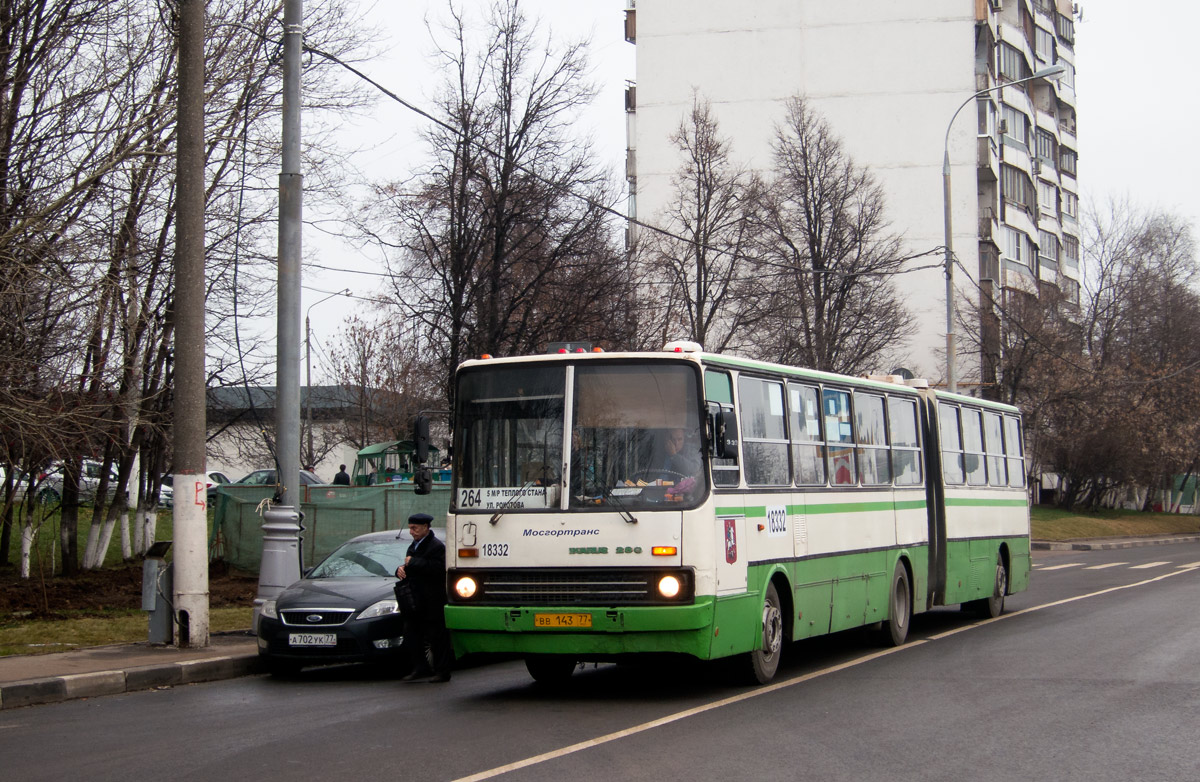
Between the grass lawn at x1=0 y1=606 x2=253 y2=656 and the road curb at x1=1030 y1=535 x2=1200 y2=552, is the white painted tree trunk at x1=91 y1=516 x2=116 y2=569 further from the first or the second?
the road curb at x1=1030 y1=535 x2=1200 y2=552

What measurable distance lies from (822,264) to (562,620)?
113 feet

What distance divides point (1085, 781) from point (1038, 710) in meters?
2.67

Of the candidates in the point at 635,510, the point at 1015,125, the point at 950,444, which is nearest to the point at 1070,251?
the point at 1015,125

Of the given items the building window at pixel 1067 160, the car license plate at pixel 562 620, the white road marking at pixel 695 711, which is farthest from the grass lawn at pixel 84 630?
the building window at pixel 1067 160

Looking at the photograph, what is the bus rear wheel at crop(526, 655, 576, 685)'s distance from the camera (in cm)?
1230

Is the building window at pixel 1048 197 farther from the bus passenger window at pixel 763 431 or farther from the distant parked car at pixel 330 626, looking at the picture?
the distant parked car at pixel 330 626

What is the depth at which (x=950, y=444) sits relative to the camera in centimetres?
1753

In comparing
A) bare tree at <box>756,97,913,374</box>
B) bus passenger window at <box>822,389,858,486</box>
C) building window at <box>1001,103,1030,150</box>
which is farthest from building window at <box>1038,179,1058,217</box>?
bus passenger window at <box>822,389,858,486</box>

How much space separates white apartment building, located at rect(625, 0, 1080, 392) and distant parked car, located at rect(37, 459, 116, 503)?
32268mm

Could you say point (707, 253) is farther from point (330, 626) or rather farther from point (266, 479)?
point (330, 626)

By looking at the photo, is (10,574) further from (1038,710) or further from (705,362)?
(1038,710)

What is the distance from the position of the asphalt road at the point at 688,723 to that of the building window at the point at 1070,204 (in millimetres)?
70713

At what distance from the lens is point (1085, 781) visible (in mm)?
7492

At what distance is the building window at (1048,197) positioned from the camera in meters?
72.7
